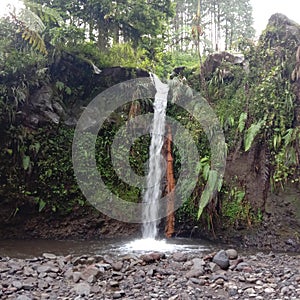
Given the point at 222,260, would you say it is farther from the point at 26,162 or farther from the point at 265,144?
the point at 26,162

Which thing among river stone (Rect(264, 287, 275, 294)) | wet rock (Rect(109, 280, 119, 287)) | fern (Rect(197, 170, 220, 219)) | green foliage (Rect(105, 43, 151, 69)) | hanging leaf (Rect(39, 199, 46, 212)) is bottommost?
wet rock (Rect(109, 280, 119, 287))

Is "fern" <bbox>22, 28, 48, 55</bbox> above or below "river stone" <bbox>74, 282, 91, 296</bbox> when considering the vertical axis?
above

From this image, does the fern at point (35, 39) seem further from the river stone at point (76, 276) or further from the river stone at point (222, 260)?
the river stone at point (222, 260)

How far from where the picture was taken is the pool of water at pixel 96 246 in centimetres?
670

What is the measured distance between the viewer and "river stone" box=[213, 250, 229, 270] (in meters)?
4.78

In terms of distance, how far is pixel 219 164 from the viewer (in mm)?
7855

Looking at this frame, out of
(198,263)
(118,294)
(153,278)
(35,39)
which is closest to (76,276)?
(118,294)

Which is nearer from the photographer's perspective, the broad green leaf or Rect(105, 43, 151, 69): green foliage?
the broad green leaf

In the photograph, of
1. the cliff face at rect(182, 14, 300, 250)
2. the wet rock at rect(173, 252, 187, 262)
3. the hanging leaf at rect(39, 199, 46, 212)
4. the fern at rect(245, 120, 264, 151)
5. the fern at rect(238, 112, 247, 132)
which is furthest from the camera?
the hanging leaf at rect(39, 199, 46, 212)

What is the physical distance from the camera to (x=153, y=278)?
14.9 ft

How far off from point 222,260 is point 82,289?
72.7 inches

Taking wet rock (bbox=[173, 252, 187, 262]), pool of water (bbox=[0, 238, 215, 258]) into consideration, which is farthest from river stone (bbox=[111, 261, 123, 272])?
pool of water (bbox=[0, 238, 215, 258])

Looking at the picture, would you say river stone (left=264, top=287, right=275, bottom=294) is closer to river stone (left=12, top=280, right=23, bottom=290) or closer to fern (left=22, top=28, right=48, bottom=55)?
river stone (left=12, top=280, right=23, bottom=290)

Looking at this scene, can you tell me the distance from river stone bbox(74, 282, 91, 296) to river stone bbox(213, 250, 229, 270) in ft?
5.59
